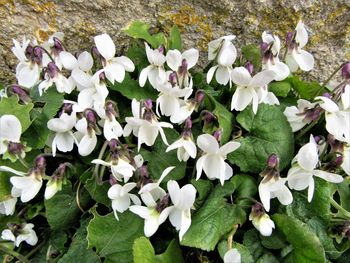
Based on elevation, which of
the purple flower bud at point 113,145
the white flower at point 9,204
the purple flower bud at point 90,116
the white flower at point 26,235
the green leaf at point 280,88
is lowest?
the white flower at point 26,235

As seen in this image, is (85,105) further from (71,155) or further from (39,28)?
(39,28)

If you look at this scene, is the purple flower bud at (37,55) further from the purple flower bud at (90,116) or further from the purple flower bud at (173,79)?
the purple flower bud at (173,79)

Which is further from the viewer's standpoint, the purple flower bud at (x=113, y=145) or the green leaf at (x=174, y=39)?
the green leaf at (x=174, y=39)

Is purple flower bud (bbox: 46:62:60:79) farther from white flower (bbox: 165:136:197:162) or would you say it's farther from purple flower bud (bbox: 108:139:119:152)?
white flower (bbox: 165:136:197:162)

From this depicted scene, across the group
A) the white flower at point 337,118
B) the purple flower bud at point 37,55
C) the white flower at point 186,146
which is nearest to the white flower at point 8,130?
the purple flower bud at point 37,55

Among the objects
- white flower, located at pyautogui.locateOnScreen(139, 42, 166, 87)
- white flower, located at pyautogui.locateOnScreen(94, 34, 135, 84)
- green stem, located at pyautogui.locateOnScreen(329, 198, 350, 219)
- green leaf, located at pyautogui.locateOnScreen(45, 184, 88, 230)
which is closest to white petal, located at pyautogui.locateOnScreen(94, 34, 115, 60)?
white flower, located at pyautogui.locateOnScreen(94, 34, 135, 84)

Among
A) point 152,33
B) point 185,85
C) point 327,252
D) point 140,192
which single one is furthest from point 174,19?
point 327,252
